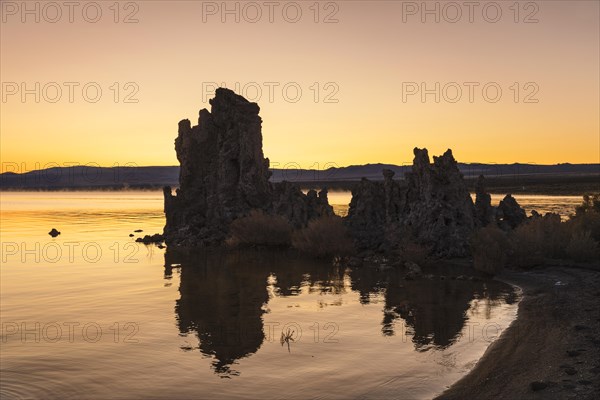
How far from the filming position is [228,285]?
2275 cm

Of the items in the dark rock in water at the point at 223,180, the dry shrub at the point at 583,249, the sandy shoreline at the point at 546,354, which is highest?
the dark rock in water at the point at 223,180

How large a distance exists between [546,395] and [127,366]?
8561mm

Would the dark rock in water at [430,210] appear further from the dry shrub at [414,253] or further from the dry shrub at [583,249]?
the dry shrub at [583,249]

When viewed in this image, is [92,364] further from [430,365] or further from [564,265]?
[564,265]

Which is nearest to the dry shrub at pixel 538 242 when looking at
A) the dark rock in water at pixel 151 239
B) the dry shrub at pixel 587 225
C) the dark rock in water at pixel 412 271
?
the dry shrub at pixel 587 225

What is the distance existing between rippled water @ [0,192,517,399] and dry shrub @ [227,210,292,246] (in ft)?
24.2

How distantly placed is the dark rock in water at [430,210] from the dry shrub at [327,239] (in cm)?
197

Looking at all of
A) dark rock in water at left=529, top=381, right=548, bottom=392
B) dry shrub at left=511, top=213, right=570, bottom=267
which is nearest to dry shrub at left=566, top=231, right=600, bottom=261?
dry shrub at left=511, top=213, right=570, bottom=267

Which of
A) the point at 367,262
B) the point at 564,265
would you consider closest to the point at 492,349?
the point at 564,265

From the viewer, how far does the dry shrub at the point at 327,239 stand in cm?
3012

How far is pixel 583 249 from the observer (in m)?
24.4

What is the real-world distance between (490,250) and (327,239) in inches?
352

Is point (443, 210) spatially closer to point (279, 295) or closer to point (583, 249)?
point (583, 249)

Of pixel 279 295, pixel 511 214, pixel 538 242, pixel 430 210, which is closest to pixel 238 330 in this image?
pixel 279 295
